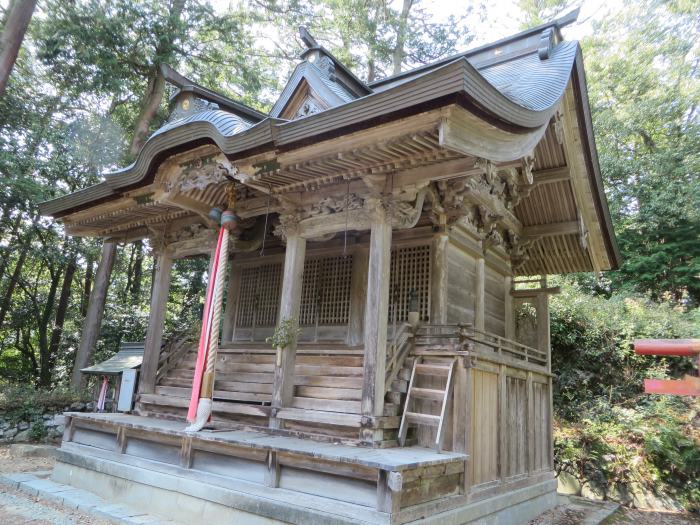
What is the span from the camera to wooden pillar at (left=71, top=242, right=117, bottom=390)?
12.3 m

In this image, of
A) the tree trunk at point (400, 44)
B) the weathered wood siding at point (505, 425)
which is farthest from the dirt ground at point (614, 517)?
the tree trunk at point (400, 44)

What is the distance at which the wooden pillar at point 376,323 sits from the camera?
5.46 meters

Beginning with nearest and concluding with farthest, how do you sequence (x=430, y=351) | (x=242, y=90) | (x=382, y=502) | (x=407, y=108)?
1. (x=382, y=502)
2. (x=407, y=108)
3. (x=430, y=351)
4. (x=242, y=90)

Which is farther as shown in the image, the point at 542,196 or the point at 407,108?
the point at 542,196

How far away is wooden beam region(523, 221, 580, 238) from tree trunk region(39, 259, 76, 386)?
46.2ft

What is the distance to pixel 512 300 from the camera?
10.3 meters

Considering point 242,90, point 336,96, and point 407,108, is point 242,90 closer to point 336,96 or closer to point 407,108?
point 336,96

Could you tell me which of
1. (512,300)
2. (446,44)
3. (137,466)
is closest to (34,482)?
(137,466)

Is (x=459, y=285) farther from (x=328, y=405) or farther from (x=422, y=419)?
(x=328, y=405)

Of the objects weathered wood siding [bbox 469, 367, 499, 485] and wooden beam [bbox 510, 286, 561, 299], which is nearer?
weathered wood siding [bbox 469, 367, 499, 485]

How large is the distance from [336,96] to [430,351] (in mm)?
4365

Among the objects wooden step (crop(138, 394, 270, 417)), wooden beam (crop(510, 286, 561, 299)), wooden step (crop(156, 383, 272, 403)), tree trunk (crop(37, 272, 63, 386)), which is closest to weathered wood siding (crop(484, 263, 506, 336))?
wooden beam (crop(510, 286, 561, 299))

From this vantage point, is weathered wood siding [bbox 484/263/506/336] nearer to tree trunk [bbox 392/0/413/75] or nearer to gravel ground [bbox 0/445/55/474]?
gravel ground [bbox 0/445/55/474]

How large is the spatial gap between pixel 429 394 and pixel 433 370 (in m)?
0.36
